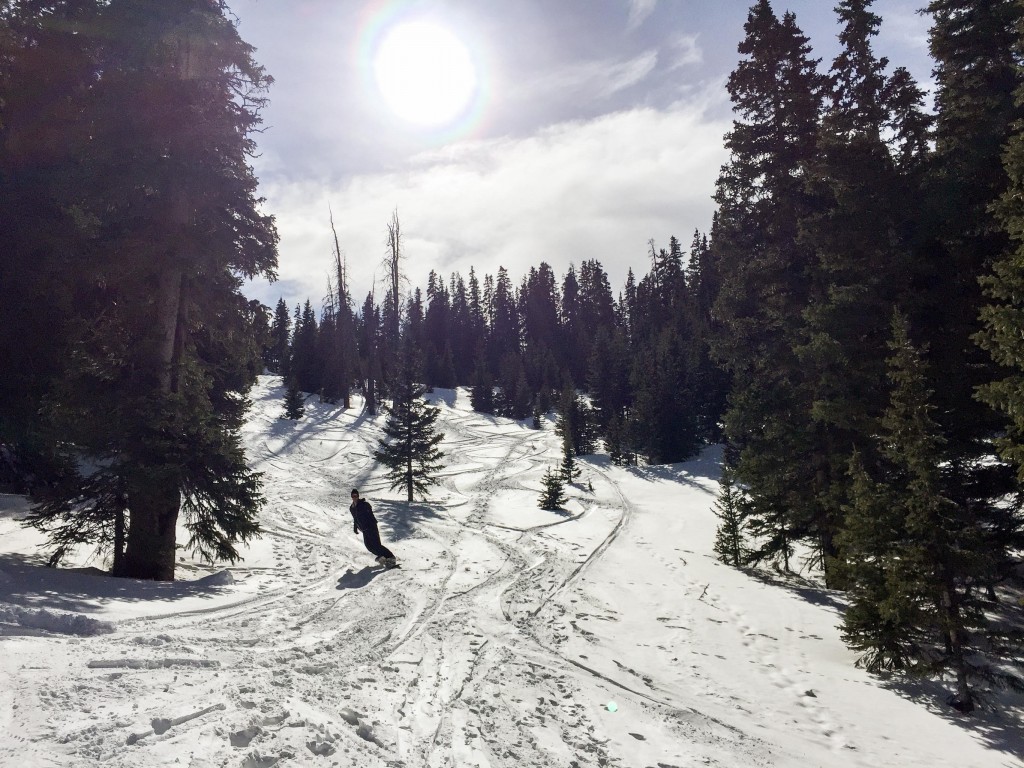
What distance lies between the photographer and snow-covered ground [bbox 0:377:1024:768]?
13.7 feet

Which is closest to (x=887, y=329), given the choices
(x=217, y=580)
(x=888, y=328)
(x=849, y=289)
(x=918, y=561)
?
(x=888, y=328)

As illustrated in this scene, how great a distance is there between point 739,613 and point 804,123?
12.5m

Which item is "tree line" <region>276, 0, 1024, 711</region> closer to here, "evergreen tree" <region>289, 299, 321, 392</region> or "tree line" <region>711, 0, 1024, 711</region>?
"tree line" <region>711, 0, 1024, 711</region>

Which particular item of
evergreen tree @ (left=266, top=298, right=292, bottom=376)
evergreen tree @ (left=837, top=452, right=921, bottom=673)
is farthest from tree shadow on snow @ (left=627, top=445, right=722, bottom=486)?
evergreen tree @ (left=266, top=298, right=292, bottom=376)

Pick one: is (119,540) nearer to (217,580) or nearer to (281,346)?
(217,580)

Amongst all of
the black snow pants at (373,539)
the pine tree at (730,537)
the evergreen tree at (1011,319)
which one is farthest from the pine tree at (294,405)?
the evergreen tree at (1011,319)

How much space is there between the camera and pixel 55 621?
5.65 meters

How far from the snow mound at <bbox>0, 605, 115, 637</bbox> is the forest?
325 centimetres

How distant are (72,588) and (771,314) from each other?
14.9 m

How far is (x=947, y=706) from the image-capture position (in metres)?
7.29

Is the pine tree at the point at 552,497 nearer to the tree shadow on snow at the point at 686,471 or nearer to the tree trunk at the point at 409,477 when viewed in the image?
the tree trunk at the point at 409,477

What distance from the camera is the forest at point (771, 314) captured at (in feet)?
25.8

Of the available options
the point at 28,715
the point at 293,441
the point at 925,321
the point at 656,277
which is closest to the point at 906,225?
the point at 925,321

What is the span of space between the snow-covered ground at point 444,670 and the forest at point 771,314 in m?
1.28
